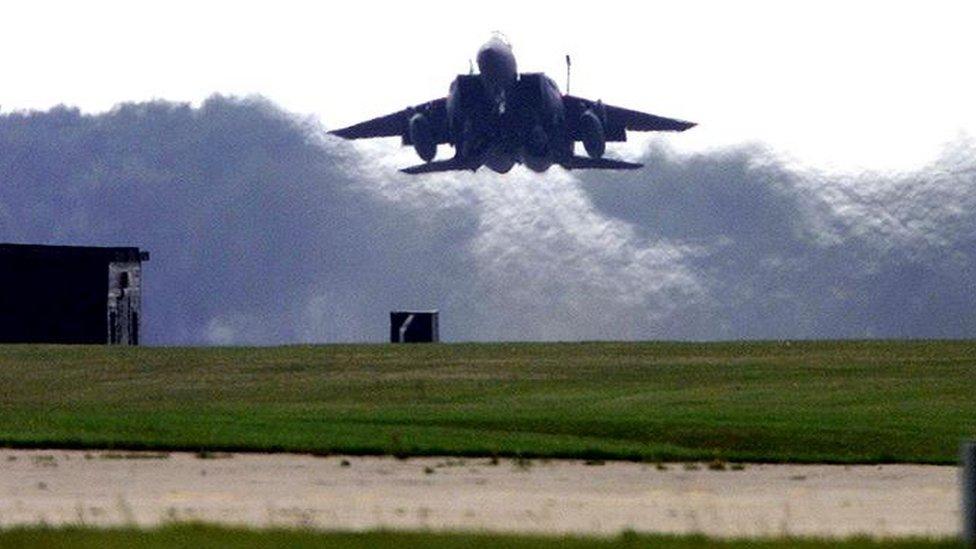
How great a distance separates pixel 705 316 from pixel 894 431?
7123 cm

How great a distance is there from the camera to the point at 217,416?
3959cm

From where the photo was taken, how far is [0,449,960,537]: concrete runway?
2253 cm

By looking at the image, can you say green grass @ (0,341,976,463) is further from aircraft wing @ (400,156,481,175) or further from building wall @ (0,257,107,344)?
building wall @ (0,257,107,344)

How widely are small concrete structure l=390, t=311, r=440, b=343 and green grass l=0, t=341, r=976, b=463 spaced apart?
409 inches

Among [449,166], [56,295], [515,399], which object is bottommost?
[515,399]

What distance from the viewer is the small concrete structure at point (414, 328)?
82750mm

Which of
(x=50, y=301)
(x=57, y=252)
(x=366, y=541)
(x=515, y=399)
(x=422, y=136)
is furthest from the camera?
(x=422, y=136)

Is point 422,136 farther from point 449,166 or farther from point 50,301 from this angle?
point 50,301

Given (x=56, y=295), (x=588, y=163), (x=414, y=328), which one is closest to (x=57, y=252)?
(x=56, y=295)

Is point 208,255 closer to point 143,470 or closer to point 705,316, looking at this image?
point 705,316

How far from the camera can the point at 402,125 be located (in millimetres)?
98188

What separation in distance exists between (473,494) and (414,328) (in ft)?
190

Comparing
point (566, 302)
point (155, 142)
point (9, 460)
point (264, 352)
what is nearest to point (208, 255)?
point (155, 142)

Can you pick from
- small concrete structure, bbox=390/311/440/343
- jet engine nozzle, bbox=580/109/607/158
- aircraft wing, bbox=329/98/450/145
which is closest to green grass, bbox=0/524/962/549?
small concrete structure, bbox=390/311/440/343
